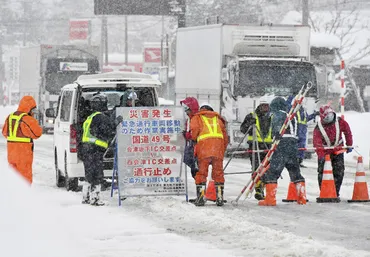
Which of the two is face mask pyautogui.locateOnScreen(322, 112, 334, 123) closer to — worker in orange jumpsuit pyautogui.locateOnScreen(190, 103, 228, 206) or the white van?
worker in orange jumpsuit pyautogui.locateOnScreen(190, 103, 228, 206)

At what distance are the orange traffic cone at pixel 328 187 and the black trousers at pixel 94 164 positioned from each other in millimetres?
3306

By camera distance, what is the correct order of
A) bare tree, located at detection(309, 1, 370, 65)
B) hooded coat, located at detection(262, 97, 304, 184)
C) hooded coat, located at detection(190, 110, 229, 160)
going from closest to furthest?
hooded coat, located at detection(190, 110, 229, 160)
hooded coat, located at detection(262, 97, 304, 184)
bare tree, located at detection(309, 1, 370, 65)

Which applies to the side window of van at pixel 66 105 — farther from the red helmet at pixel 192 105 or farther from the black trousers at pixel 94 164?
the red helmet at pixel 192 105

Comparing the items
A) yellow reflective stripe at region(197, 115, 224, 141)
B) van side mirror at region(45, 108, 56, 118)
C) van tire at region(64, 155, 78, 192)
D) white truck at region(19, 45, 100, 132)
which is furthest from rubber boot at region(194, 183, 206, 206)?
white truck at region(19, 45, 100, 132)

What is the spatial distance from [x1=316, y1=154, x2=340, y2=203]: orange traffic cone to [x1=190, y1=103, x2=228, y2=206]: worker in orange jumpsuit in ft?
5.62

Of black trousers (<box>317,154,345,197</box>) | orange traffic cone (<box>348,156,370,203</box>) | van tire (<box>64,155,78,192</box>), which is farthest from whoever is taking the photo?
van tire (<box>64,155,78,192</box>)

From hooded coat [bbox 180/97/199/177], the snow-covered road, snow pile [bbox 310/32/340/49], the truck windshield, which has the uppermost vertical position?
snow pile [bbox 310/32/340/49]

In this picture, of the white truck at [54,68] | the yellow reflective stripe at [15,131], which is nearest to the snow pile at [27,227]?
the yellow reflective stripe at [15,131]

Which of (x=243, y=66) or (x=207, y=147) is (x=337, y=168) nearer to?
(x=207, y=147)

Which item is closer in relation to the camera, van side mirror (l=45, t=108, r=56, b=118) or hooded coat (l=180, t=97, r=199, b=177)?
hooded coat (l=180, t=97, r=199, b=177)

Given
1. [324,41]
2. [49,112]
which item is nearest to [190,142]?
[49,112]

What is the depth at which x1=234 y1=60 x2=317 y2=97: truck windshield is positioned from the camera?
2520 centimetres

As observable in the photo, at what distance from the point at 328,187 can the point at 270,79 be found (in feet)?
33.2

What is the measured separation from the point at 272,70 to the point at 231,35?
1926 millimetres
